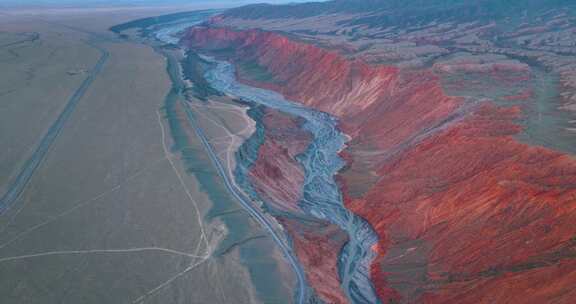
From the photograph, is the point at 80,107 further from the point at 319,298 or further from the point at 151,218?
the point at 319,298

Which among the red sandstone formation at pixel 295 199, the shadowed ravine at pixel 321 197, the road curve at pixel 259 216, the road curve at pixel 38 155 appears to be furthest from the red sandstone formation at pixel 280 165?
the road curve at pixel 38 155

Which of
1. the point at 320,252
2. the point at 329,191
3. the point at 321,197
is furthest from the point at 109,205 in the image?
the point at 329,191

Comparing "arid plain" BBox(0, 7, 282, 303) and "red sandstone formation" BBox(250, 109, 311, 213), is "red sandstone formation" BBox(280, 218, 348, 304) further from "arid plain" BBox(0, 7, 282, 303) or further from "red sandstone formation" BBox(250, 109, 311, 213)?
"red sandstone formation" BBox(250, 109, 311, 213)

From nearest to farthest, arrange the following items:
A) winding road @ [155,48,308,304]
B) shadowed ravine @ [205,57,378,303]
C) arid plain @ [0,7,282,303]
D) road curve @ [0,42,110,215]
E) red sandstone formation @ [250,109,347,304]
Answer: arid plain @ [0,7,282,303] < winding road @ [155,48,308,304] < red sandstone formation @ [250,109,347,304] < shadowed ravine @ [205,57,378,303] < road curve @ [0,42,110,215]

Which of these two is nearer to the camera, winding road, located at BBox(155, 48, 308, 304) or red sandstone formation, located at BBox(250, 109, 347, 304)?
winding road, located at BBox(155, 48, 308, 304)

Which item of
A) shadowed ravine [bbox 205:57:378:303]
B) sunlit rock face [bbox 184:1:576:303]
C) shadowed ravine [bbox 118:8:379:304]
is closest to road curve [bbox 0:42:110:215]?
shadowed ravine [bbox 118:8:379:304]

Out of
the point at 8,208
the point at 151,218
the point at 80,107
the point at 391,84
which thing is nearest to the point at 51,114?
the point at 80,107
